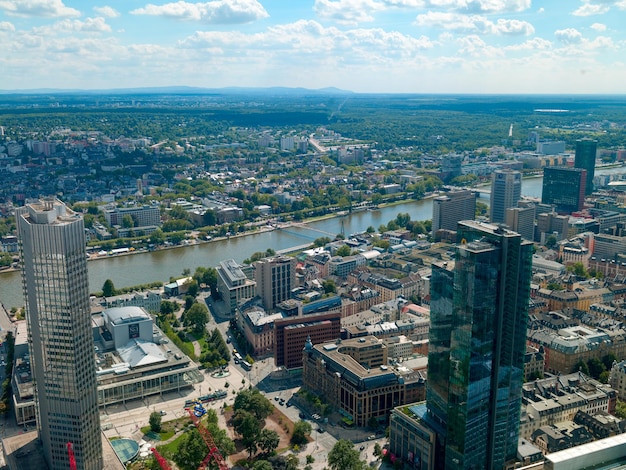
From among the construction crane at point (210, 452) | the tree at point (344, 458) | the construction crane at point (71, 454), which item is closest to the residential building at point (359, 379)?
the tree at point (344, 458)

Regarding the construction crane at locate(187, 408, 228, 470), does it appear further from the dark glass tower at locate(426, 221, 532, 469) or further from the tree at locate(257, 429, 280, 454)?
the dark glass tower at locate(426, 221, 532, 469)

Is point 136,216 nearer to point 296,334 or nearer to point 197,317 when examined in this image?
point 197,317

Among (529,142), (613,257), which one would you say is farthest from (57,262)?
(529,142)

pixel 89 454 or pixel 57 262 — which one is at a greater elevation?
pixel 57 262

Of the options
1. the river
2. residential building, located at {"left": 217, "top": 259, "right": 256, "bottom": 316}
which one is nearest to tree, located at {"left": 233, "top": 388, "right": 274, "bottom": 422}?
residential building, located at {"left": 217, "top": 259, "right": 256, "bottom": 316}

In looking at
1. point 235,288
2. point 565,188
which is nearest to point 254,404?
point 235,288

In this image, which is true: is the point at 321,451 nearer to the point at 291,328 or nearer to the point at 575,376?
the point at 291,328

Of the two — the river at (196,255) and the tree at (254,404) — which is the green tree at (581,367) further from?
the river at (196,255)
